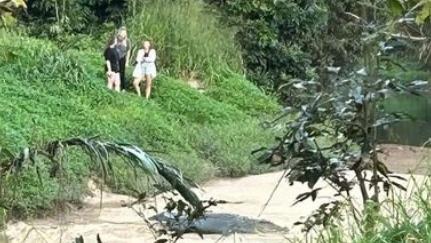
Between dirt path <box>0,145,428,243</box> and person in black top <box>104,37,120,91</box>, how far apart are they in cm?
306

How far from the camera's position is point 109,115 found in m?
12.3

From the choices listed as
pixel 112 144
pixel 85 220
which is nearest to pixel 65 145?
pixel 112 144

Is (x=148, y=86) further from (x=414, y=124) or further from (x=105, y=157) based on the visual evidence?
(x=105, y=157)

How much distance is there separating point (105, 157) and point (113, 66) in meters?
12.2

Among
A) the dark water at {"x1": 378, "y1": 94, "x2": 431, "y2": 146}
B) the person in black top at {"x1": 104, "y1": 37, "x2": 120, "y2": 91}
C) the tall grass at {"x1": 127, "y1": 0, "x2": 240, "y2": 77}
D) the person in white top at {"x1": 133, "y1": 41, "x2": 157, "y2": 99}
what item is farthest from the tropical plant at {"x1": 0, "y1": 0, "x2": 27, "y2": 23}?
the dark water at {"x1": 378, "y1": 94, "x2": 431, "y2": 146}

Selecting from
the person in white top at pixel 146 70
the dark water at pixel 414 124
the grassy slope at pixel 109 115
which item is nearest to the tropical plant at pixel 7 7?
the grassy slope at pixel 109 115

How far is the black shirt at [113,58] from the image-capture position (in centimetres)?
1421

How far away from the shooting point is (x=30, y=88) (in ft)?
40.3

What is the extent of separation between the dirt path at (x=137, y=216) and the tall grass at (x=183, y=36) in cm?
490

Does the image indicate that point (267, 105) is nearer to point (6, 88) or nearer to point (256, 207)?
point (6, 88)

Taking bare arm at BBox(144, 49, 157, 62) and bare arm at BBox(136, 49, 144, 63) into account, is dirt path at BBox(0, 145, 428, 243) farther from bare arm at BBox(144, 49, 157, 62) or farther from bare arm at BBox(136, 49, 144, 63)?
bare arm at BBox(136, 49, 144, 63)

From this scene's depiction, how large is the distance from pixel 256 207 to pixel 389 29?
7133mm

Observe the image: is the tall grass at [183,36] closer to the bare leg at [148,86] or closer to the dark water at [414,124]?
the bare leg at [148,86]

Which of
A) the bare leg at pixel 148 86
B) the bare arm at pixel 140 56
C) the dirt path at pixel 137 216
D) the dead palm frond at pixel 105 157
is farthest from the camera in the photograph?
the bare arm at pixel 140 56
